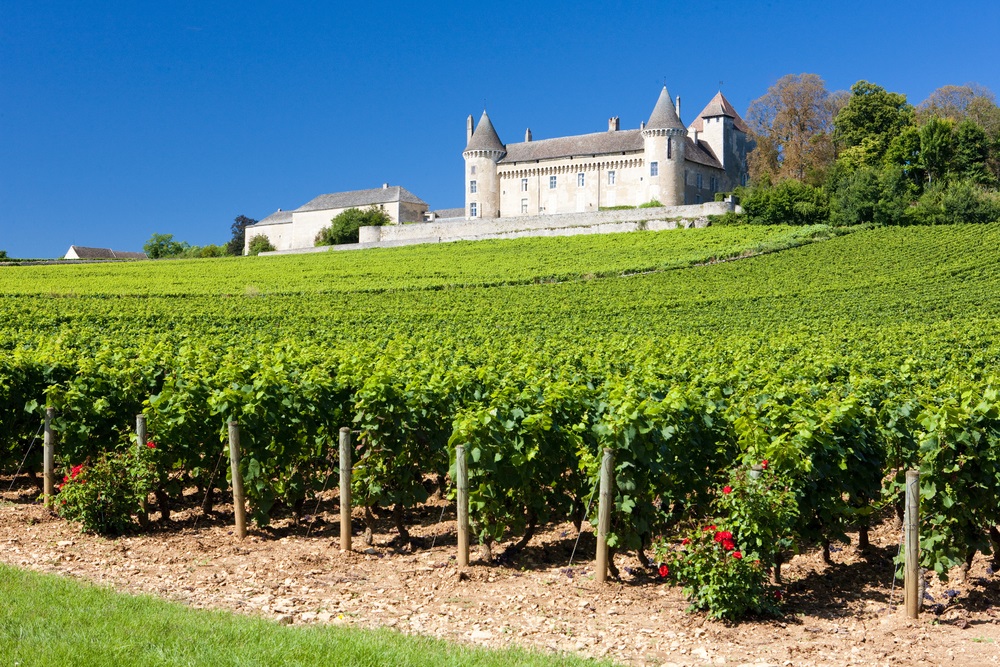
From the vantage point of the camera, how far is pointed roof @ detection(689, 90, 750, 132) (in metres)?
89.2

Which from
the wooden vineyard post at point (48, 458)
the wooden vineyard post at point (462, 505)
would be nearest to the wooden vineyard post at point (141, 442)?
the wooden vineyard post at point (48, 458)

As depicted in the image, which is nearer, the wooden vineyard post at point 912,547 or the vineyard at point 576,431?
the wooden vineyard post at point 912,547

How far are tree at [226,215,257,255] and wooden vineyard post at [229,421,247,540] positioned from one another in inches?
4140

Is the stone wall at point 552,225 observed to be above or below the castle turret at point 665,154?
below

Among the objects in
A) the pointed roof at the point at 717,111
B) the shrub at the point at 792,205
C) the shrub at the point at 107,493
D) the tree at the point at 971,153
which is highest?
the pointed roof at the point at 717,111

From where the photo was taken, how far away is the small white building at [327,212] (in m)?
95.2

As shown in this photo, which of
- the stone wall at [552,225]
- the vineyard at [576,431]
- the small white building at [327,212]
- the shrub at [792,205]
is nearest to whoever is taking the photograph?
the vineyard at [576,431]

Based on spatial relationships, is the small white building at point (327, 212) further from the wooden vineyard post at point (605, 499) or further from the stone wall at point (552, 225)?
the wooden vineyard post at point (605, 499)

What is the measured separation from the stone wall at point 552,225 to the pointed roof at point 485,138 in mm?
10067

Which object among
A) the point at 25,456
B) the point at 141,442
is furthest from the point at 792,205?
the point at 141,442

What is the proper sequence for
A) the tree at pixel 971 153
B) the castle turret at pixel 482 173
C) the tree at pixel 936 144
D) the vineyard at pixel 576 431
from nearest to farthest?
the vineyard at pixel 576 431 < the tree at pixel 971 153 < the tree at pixel 936 144 < the castle turret at pixel 482 173

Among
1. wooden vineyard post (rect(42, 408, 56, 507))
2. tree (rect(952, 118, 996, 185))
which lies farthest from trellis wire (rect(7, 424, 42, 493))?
tree (rect(952, 118, 996, 185))

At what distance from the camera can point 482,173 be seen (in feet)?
291

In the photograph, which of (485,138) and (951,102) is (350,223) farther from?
(951,102)
